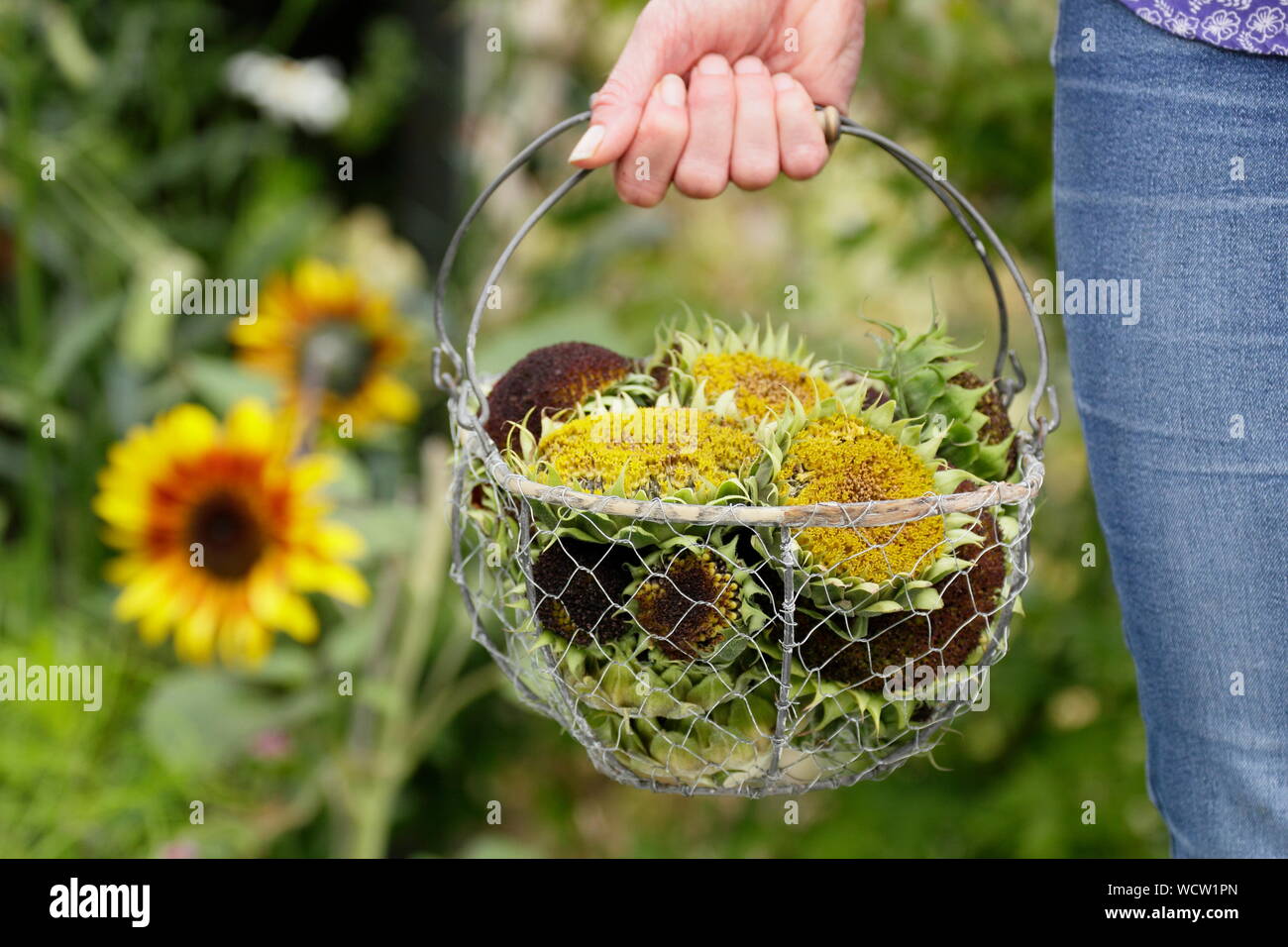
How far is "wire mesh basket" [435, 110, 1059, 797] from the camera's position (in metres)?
0.59

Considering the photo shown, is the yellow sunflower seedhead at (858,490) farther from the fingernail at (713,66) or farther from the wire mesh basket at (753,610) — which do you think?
the fingernail at (713,66)

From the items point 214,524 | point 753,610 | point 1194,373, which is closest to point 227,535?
point 214,524

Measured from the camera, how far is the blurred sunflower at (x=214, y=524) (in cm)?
125

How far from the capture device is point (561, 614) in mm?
640

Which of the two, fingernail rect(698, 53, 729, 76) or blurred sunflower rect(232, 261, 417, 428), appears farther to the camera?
blurred sunflower rect(232, 261, 417, 428)

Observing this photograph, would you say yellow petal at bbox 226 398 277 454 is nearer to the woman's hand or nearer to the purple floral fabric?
the woman's hand

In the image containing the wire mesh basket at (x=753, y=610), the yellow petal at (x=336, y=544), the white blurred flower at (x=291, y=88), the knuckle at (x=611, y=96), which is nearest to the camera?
the wire mesh basket at (x=753, y=610)

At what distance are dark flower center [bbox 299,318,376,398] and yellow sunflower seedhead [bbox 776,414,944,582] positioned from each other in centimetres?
96

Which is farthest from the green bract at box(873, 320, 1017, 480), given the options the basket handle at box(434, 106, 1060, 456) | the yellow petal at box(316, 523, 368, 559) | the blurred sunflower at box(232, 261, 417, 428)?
the blurred sunflower at box(232, 261, 417, 428)

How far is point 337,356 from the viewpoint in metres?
1.49

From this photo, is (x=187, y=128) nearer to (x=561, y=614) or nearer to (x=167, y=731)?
(x=167, y=731)

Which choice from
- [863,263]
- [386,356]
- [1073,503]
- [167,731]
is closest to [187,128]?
[386,356]

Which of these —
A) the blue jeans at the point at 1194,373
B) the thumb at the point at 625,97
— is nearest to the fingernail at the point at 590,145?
the thumb at the point at 625,97

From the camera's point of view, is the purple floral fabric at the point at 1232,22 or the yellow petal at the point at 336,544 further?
Answer: the yellow petal at the point at 336,544
